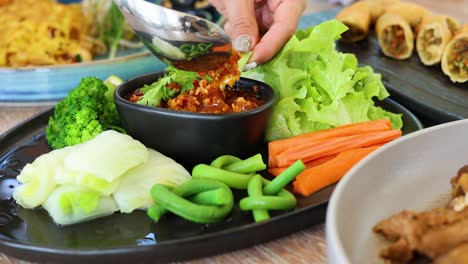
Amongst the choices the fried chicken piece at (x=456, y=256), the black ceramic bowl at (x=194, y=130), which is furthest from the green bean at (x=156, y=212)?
the fried chicken piece at (x=456, y=256)

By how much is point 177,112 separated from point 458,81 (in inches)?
57.7

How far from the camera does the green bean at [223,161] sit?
5.85ft

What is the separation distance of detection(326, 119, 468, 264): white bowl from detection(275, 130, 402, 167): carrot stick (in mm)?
421

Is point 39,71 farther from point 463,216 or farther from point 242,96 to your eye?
point 463,216

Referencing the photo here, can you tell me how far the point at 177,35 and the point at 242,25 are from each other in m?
0.37

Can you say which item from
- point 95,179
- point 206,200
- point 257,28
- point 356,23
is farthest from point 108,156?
point 356,23

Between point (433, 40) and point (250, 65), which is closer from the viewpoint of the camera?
point (250, 65)

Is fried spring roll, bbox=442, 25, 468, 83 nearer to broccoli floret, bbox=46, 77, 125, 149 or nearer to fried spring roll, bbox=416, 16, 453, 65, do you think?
fried spring roll, bbox=416, 16, 453, 65

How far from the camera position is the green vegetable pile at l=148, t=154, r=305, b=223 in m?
1.54

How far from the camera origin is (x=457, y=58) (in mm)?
2719

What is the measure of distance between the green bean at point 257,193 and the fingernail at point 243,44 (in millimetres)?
616

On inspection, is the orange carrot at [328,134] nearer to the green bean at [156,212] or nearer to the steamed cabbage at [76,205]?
the green bean at [156,212]

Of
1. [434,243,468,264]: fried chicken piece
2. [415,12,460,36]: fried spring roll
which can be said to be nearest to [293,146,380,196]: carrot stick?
[434,243,468,264]: fried chicken piece

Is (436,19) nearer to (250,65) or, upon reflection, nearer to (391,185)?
(250,65)
